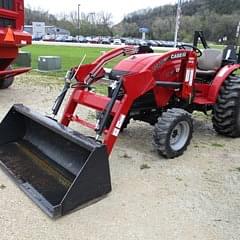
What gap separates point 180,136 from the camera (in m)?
4.56

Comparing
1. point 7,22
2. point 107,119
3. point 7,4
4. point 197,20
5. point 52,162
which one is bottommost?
point 52,162

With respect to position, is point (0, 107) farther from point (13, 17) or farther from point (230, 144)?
point (230, 144)

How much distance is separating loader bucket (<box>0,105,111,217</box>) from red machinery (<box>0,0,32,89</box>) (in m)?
2.71

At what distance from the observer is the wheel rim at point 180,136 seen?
4449mm

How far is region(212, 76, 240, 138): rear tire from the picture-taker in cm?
505

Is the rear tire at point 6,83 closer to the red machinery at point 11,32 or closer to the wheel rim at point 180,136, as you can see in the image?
the red machinery at point 11,32

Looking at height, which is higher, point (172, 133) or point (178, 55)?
point (178, 55)

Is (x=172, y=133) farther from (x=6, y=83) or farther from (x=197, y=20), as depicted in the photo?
(x=197, y=20)

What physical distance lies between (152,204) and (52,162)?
1177mm

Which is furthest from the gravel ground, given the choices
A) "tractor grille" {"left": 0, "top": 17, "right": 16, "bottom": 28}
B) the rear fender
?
"tractor grille" {"left": 0, "top": 17, "right": 16, "bottom": 28}

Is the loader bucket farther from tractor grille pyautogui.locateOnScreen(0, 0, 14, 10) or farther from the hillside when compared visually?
the hillside

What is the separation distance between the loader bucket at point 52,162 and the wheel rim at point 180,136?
137 cm

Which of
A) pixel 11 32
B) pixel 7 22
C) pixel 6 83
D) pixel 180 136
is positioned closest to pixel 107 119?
pixel 180 136

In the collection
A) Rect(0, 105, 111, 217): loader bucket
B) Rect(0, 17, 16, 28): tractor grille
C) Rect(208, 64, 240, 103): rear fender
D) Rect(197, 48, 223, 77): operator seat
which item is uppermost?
Rect(0, 17, 16, 28): tractor grille
